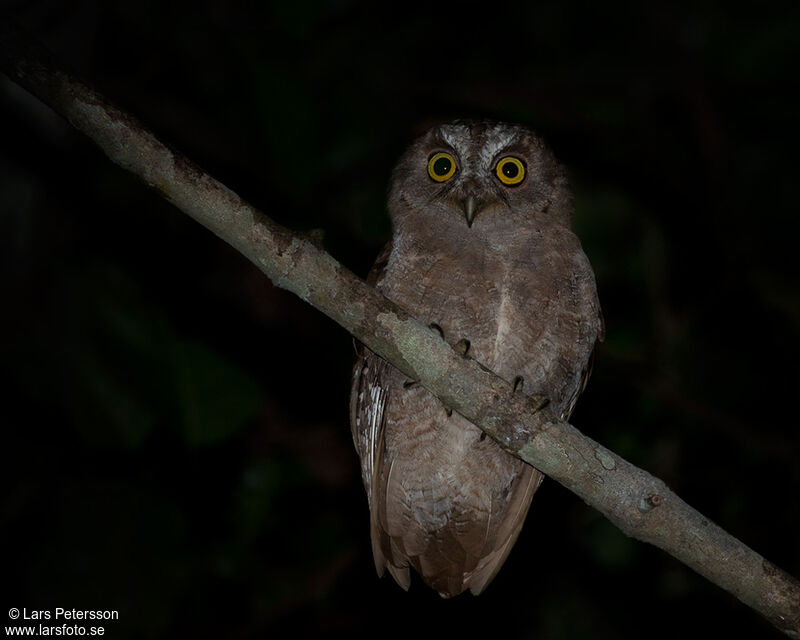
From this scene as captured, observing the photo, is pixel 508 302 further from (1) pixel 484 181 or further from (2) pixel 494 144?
(2) pixel 494 144

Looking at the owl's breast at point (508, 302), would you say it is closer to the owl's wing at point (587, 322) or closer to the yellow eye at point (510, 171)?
the owl's wing at point (587, 322)

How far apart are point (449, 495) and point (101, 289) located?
1.84 metres

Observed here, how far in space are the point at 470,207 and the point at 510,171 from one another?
35 centimetres

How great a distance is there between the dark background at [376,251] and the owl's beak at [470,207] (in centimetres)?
115

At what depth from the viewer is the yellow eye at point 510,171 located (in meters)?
3.28

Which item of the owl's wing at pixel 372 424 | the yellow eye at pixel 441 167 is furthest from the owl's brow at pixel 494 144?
the owl's wing at pixel 372 424

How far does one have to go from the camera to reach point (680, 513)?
239 centimetres

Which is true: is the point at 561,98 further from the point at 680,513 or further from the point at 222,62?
the point at 680,513

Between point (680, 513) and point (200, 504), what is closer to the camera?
point (680, 513)

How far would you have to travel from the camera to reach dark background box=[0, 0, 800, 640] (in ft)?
13.8

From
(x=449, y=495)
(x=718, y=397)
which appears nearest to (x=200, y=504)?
(x=449, y=495)

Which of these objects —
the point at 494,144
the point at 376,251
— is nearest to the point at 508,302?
the point at 494,144

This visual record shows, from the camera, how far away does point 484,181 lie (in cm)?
324

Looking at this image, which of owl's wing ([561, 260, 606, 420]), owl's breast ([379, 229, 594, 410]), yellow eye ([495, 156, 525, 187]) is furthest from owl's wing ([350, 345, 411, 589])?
yellow eye ([495, 156, 525, 187])
